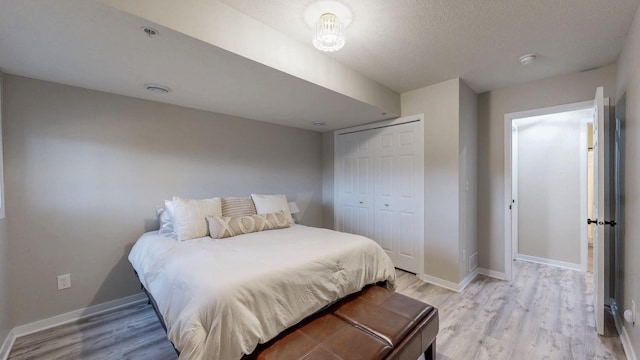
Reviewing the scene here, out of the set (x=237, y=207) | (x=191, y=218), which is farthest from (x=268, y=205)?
(x=191, y=218)

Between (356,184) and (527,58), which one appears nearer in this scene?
(527,58)

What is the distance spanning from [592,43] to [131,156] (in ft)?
13.8

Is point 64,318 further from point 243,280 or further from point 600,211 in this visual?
point 600,211

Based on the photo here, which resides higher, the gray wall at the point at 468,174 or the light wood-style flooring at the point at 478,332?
the gray wall at the point at 468,174

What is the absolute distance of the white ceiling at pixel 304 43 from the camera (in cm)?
143

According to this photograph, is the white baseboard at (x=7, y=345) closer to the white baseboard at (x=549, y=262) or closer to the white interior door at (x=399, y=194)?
the white interior door at (x=399, y=194)

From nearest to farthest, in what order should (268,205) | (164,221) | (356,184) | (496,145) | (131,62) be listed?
1. (131,62)
2. (164,221)
3. (268,205)
4. (496,145)
5. (356,184)

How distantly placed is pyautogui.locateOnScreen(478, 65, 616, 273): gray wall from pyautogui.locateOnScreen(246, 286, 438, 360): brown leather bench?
81.3 inches

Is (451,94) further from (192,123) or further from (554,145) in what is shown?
(192,123)

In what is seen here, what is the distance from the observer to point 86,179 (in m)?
2.26

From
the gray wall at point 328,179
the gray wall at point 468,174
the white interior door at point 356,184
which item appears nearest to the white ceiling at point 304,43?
the gray wall at point 468,174

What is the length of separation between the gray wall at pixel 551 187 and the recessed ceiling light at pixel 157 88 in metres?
4.77

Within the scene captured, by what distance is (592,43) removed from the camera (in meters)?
2.09

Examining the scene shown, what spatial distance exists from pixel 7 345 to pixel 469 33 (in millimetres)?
4119
